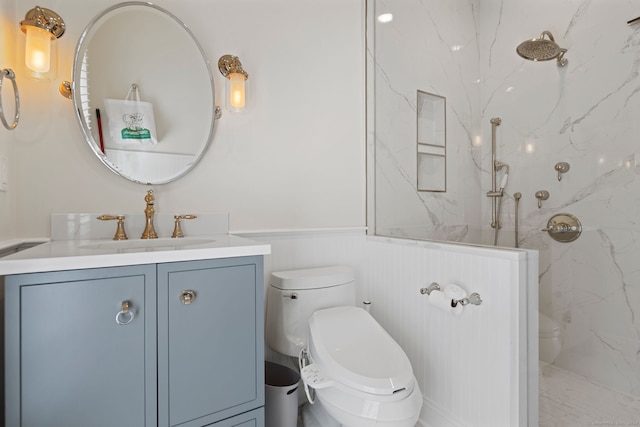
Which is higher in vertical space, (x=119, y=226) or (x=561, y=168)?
(x=561, y=168)

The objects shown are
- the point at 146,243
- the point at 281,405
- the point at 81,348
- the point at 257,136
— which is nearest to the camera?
the point at 81,348

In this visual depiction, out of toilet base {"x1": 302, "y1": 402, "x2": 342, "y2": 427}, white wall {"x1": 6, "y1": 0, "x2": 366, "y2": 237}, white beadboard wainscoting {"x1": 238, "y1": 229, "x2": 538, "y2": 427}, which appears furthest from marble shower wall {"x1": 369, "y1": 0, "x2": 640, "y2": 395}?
toilet base {"x1": 302, "y1": 402, "x2": 342, "y2": 427}

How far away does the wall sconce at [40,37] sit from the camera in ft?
3.86

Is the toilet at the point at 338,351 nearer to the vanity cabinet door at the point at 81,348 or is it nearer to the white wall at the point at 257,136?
the white wall at the point at 257,136

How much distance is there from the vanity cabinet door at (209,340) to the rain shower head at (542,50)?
1.48 meters

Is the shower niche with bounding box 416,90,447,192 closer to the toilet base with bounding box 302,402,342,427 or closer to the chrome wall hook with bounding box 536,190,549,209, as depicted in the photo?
the chrome wall hook with bounding box 536,190,549,209

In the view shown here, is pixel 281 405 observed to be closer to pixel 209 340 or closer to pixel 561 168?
pixel 209 340

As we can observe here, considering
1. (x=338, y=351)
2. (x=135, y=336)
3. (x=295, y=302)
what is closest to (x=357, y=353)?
(x=338, y=351)

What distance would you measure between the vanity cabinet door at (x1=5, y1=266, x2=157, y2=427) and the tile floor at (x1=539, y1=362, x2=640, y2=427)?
4.43 feet

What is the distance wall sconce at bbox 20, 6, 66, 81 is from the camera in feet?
3.86

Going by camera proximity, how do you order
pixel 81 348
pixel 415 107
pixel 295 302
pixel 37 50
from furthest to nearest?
1. pixel 415 107
2. pixel 295 302
3. pixel 37 50
4. pixel 81 348

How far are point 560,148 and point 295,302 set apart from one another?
1.32 m

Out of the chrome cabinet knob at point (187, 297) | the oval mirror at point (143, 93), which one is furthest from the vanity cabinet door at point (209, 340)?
the oval mirror at point (143, 93)

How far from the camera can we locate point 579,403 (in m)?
1.25
